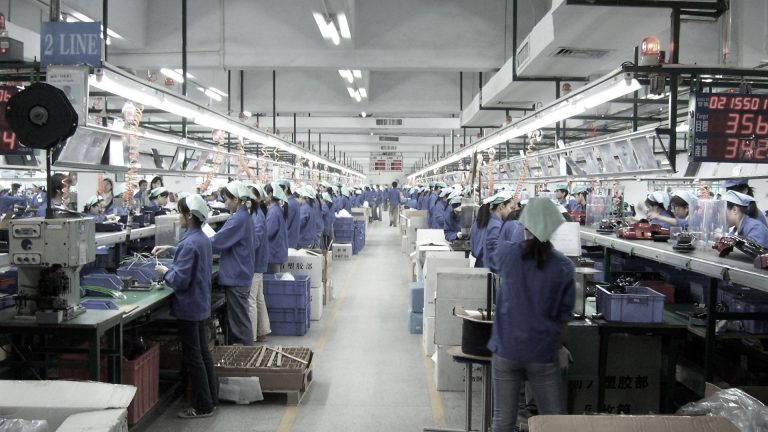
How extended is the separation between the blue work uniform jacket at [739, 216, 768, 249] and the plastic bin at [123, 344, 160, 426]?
5187 mm

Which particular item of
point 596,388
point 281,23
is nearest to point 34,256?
point 596,388

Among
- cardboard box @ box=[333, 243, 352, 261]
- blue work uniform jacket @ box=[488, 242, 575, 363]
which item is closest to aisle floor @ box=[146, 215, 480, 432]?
blue work uniform jacket @ box=[488, 242, 575, 363]

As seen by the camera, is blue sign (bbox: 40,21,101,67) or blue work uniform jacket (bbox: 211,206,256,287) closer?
blue sign (bbox: 40,21,101,67)

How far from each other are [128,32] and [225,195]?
3.40m

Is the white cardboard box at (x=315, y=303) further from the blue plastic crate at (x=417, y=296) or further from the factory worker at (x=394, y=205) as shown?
the factory worker at (x=394, y=205)

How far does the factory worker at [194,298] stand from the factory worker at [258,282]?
164 cm

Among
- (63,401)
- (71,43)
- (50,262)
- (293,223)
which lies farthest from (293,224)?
(63,401)

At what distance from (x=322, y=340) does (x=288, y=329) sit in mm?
469

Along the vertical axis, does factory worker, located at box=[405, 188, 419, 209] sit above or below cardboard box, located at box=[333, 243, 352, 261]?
above

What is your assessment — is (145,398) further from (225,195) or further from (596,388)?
(596,388)

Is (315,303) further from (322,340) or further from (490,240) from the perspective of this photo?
(490,240)

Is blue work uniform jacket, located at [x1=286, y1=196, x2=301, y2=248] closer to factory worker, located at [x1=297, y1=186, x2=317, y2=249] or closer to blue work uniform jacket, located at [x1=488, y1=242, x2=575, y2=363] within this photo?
factory worker, located at [x1=297, y1=186, x2=317, y2=249]

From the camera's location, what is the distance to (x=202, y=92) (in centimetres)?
1301

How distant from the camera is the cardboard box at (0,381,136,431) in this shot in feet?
6.82
